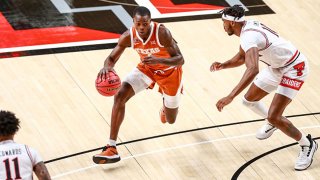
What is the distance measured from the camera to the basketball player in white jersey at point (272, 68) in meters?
10.1

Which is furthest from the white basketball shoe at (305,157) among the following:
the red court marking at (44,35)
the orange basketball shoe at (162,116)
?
the red court marking at (44,35)

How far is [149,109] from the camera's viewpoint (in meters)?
12.0

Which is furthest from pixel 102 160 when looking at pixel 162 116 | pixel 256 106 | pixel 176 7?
pixel 176 7

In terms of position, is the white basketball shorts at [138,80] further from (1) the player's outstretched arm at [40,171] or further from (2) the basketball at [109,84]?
(1) the player's outstretched arm at [40,171]

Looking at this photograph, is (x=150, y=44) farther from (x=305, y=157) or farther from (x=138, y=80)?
(x=305, y=157)

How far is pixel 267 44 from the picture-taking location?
10.3 metres

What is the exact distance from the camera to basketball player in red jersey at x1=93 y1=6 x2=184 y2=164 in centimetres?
1005

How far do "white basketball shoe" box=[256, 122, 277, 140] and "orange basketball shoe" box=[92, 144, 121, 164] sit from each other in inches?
79.3

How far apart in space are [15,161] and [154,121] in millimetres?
4384

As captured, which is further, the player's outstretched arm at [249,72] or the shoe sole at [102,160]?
the shoe sole at [102,160]

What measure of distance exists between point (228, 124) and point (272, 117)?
145cm

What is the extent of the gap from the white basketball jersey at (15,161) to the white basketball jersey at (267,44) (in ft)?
11.4

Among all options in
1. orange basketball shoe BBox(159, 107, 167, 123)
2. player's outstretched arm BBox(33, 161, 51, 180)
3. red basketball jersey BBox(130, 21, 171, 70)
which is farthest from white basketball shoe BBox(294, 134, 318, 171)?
player's outstretched arm BBox(33, 161, 51, 180)

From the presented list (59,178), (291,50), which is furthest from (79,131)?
(291,50)
